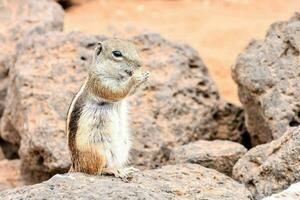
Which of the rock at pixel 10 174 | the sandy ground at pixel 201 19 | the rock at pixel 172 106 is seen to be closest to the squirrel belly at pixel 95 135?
the rock at pixel 172 106

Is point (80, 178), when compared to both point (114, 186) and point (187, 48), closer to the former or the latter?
point (114, 186)

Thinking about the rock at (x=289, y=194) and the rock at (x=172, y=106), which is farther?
the rock at (x=172, y=106)

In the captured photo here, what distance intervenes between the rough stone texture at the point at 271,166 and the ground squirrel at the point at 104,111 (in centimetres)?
87

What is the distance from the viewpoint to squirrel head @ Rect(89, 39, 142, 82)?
6.38 m

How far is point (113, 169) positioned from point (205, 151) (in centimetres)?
118

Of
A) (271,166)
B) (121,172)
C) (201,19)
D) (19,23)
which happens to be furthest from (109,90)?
(201,19)

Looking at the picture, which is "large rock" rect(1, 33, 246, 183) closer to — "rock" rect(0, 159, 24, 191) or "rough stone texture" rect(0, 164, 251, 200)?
"rock" rect(0, 159, 24, 191)

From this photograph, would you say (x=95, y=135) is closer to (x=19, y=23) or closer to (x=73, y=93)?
(x=73, y=93)

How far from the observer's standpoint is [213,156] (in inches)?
279

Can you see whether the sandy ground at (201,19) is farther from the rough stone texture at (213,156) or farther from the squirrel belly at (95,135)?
the squirrel belly at (95,135)

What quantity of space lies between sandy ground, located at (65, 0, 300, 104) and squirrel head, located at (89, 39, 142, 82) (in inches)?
229

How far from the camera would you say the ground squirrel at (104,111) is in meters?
6.29

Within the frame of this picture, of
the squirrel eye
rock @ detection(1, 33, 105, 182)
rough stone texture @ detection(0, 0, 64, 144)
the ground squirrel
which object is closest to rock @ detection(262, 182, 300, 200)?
the ground squirrel

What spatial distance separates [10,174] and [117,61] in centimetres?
258
